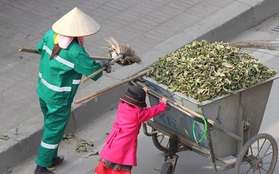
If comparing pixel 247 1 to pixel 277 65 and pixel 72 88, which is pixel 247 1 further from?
pixel 72 88

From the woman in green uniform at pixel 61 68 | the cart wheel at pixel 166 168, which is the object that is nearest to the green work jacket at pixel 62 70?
the woman in green uniform at pixel 61 68

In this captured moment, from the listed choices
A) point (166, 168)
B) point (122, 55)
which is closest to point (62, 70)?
point (122, 55)

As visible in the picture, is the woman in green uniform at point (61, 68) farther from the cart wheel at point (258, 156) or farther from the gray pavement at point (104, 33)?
the cart wheel at point (258, 156)

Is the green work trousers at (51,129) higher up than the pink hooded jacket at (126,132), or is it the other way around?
the pink hooded jacket at (126,132)

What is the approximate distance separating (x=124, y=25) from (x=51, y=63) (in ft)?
10.4

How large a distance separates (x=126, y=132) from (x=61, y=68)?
2.83ft

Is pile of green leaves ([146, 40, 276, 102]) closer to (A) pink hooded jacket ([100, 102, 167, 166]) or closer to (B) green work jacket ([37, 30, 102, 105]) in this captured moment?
(A) pink hooded jacket ([100, 102, 167, 166])

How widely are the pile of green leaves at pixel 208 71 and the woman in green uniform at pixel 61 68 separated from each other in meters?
0.57

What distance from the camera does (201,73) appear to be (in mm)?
6309

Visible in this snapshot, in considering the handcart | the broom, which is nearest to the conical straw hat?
the broom

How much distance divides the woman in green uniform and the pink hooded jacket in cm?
51

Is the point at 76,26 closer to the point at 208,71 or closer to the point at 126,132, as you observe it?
the point at 126,132

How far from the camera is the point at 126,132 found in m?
6.32

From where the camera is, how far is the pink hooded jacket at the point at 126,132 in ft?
20.6
